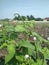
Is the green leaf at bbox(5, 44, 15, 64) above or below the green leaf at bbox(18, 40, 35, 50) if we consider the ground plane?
below

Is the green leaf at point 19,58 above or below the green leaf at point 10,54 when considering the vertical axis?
below

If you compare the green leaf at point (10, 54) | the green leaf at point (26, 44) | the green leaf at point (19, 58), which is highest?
the green leaf at point (26, 44)

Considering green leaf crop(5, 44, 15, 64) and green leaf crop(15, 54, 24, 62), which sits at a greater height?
green leaf crop(5, 44, 15, 64)

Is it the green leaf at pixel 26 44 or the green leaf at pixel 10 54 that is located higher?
the green leaf at pixel 26 44

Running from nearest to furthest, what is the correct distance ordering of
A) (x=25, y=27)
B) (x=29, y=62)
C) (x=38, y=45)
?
(x=29, y=62)
(x=38, y=45)
(x=25, y=27)

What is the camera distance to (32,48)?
68.8 inches

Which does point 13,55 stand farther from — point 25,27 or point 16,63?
point 25,27

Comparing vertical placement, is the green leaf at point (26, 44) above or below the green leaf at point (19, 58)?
above

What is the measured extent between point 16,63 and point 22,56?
0.23 ft

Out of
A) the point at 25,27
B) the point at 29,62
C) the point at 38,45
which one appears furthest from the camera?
the point at 25,27

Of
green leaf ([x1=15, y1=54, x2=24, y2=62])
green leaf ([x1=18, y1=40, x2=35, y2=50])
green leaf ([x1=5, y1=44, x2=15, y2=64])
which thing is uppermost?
green leaf ([x1=18, y1=40, x2=35, y2=50])

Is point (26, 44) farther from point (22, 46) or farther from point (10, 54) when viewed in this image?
point (10, 54)

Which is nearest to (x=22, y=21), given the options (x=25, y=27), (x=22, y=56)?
(x=25, y=27)

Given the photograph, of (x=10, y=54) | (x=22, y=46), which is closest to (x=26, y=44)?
(x=22, y=46)
